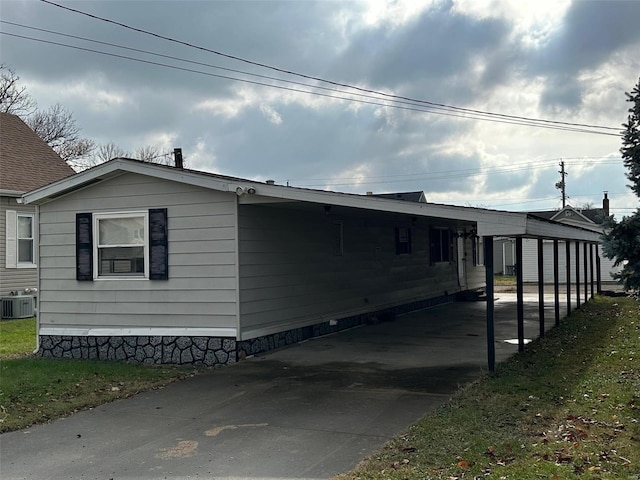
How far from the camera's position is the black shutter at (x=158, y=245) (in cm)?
947

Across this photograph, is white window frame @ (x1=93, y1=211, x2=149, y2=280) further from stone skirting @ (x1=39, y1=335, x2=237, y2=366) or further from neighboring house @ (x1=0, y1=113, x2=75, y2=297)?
neighboring house @ (x1=0, y1=113, x2=75, y2=297)

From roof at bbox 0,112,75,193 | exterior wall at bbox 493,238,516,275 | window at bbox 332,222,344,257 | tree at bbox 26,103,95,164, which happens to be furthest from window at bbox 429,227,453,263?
tree at bbox 26,103,95,164

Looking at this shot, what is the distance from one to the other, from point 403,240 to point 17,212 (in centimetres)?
997

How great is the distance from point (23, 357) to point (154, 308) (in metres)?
2.52

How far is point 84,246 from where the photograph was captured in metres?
9.95

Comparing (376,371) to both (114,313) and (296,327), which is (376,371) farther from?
(114,313)

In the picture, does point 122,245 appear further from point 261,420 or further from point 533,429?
point 533,429

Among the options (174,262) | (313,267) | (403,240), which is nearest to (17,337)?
(174,262)

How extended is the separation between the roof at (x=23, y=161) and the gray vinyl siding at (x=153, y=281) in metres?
6.36

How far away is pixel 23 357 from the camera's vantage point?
10102mm

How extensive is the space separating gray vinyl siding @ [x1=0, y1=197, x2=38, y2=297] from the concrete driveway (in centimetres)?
924

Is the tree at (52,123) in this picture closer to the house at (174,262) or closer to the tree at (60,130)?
the tree at (60,130)

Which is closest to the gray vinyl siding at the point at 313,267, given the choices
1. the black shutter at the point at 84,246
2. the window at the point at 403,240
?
the window at the point at 403,240

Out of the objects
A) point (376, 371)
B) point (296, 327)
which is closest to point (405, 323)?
point (296, 327)
